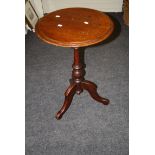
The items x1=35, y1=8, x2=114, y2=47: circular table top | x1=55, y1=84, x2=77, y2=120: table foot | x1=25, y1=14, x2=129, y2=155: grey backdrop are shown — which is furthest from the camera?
x1=55, y1=84, x2=77, y2=120: table foot

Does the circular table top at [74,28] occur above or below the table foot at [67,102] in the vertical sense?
above

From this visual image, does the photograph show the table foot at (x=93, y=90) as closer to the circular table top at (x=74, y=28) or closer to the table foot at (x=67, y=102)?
the table foot at (x=67, y=102)

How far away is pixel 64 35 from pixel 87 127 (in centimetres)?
80

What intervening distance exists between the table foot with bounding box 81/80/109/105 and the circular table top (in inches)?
20.0

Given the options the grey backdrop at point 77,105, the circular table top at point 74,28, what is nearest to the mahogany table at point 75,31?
the circular table top at point 74,28

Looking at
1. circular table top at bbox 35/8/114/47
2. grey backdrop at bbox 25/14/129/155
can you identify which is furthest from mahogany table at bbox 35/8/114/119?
grey backdrop at bbox 25/14/129/155

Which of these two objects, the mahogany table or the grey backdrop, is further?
the grey backdrop

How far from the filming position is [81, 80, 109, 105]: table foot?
2018mm

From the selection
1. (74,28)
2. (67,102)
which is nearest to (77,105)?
(67,102)

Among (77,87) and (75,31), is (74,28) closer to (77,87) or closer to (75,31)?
(75,31)

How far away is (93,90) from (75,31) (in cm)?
60

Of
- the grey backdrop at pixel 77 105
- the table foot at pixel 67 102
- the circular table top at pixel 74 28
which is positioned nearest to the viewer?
the circular table top at pixel 74 28

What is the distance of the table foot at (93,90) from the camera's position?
2.02 m

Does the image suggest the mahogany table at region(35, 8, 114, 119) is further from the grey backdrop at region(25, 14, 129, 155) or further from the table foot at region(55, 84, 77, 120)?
the grey backdrop at region(25, 14, 129, 155)
